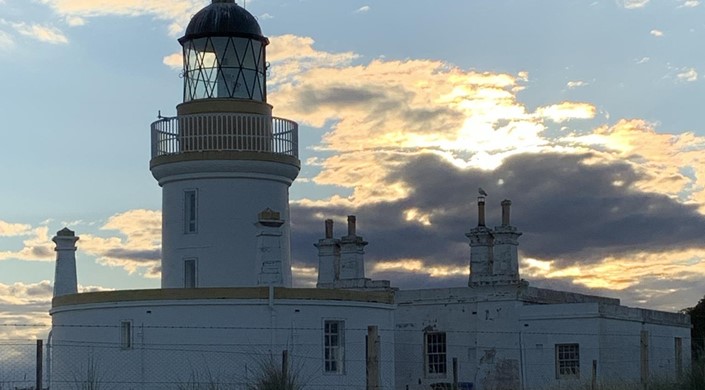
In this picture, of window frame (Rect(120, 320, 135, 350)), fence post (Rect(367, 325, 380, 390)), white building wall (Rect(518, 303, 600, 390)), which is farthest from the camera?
white building wall (Rect(518, 303, 600, 390))

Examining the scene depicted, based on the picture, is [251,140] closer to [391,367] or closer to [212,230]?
[212,230]

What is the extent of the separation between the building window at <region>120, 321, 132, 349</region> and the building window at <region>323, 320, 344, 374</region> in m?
4.36

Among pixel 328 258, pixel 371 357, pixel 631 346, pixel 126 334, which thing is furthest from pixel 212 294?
pixel 631 346

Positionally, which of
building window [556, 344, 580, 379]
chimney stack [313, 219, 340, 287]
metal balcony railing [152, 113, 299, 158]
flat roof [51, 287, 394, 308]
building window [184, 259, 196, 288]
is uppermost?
metal balcony railing [152, 113, 299, 158]

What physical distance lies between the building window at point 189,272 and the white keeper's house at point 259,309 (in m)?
0.03

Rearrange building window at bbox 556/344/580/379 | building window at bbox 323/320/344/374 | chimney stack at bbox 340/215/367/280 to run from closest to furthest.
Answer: building window at bbox 323/320/344/374 < building window at bbox 556/344/580/379 < chimney stack at bbox 340/215/367/280

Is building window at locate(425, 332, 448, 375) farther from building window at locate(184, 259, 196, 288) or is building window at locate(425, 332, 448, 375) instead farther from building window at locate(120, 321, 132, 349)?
building window at locate(120, 321, 132, 349)

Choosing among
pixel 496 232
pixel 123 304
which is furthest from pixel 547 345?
pixel 123 304

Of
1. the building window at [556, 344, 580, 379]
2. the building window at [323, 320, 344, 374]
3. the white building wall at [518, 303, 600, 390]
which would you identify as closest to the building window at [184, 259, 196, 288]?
the building window at [323, 320, 344, 374]

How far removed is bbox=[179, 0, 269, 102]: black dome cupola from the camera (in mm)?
30188

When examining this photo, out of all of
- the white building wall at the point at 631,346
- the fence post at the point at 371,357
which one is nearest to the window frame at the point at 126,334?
the fence post at the point at 371,357

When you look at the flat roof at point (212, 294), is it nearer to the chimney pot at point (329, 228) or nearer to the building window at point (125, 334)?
the building window at point (125, 334)

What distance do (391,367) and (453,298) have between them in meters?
6.32

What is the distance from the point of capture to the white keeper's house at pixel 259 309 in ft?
86.8
